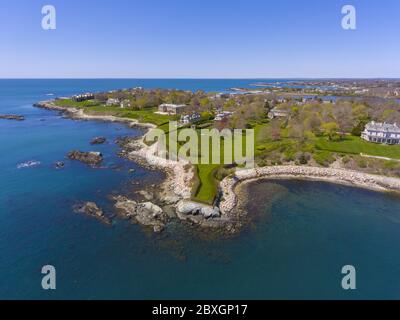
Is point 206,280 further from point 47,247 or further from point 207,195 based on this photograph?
point 47,247

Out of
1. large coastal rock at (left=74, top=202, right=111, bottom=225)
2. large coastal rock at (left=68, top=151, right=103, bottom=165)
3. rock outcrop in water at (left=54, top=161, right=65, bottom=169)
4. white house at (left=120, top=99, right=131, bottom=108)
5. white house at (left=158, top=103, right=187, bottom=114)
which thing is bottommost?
large coastal rock at (left=74, top=202, right=111, bottom=225)

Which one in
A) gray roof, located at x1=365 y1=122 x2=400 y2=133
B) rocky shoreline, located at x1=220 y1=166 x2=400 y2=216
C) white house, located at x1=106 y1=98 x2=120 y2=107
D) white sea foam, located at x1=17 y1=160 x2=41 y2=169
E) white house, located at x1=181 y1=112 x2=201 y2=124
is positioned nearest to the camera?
rocky shoreline, located at x1=220 y1=166 x2=400 y2=216

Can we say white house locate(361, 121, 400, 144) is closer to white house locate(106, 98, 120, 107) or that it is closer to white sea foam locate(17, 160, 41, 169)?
white sea foam locate(17, 160, 41, 169)

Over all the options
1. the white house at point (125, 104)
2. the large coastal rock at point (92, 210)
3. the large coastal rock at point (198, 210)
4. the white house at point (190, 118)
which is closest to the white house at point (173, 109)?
the white house at point (190, 118)

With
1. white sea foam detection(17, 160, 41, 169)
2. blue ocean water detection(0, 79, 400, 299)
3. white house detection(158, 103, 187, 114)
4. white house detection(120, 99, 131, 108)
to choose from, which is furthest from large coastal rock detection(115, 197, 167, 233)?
white house detection(120, 99, 131, 108)

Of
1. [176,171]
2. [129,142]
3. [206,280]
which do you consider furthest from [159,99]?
[206,280]

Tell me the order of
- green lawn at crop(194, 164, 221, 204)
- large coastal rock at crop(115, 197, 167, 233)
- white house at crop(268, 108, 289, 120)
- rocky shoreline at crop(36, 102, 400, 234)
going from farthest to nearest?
white house at crop(268, 108, 289, 120) < green lawn at crop(194, 164, 221, 204) < rocky shoreline at crop(36, 102, 400, 234) < large coastal rock at crop(115, 197, 167, 233)

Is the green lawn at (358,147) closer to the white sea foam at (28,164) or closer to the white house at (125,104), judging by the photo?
the white sea foam at (28,164)

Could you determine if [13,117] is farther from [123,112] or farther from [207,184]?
[207,184]
